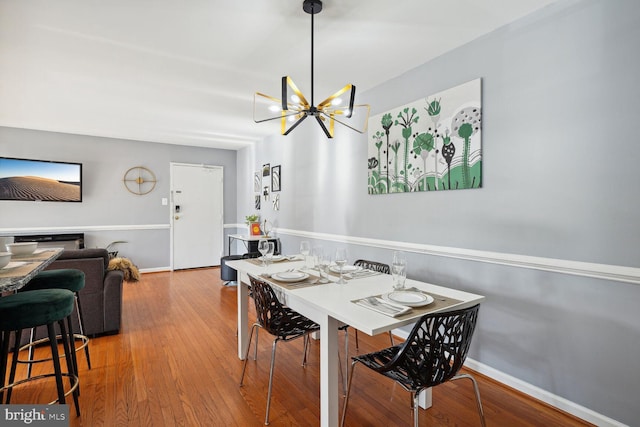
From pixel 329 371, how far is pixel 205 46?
94.5 inches

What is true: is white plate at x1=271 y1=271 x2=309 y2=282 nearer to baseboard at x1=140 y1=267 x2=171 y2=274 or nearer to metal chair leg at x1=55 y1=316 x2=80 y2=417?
metal chair leg at x1=55 y1=316 x2=80 y2=417

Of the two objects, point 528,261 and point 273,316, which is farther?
point 528,261

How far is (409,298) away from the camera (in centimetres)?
165

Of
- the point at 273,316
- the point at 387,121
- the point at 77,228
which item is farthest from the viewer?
the point at 77,228

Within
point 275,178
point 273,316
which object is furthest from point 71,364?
point 275,178

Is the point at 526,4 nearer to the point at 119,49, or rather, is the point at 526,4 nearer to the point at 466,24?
the point at 466,24

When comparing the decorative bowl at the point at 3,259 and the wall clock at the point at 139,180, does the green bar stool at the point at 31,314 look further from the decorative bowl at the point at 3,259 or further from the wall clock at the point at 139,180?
the wall clock at the point at 139,180

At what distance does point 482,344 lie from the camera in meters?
2.34

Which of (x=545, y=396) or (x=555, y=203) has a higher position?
(x=555, y=203)

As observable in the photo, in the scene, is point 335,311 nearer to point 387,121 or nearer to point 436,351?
point 436,351

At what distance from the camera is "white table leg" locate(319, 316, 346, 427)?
1.56 m

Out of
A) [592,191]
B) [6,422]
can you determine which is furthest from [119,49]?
[592,191]

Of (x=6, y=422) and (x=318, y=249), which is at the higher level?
(x=318, y=249)

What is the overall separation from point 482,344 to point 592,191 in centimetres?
124
